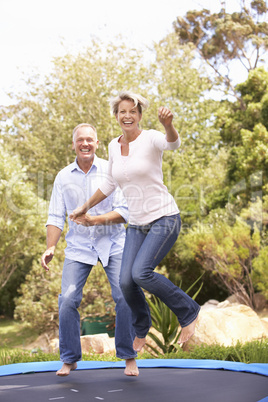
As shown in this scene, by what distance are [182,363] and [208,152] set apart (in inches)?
590

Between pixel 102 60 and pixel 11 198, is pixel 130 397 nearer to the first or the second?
pixel 11 198

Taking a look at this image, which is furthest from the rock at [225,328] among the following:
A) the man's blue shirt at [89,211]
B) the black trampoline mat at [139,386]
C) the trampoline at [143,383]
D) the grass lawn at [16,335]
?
the grass lawn at [16,335]

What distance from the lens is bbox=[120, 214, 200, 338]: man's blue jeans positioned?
2842mm

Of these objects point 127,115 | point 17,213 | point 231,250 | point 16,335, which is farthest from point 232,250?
point 127,115

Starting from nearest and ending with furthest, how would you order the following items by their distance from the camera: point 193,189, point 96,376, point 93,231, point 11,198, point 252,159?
point 93,231 < point 96,376 < point 11,198 < point 252,159 < point 193,189

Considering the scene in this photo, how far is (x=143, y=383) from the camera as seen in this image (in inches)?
122

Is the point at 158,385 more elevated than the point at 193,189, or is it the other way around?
the point at 193,189

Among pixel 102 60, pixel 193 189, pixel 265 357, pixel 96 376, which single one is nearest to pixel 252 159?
pixel 193 189

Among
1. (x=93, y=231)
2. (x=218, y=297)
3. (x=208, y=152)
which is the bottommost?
(x=218, y=297)

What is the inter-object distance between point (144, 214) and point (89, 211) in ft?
1.75

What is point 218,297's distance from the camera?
1528 centimetres

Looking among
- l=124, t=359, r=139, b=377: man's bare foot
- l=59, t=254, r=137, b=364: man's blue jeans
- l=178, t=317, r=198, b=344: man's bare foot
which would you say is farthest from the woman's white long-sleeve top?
l=124, t=359, r=139, b=377: man's bare foot

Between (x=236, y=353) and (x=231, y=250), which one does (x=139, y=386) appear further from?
(x=231, y=250)

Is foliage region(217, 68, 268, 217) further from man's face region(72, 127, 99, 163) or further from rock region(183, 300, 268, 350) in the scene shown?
man's face region(72, 127, 99, 163)
